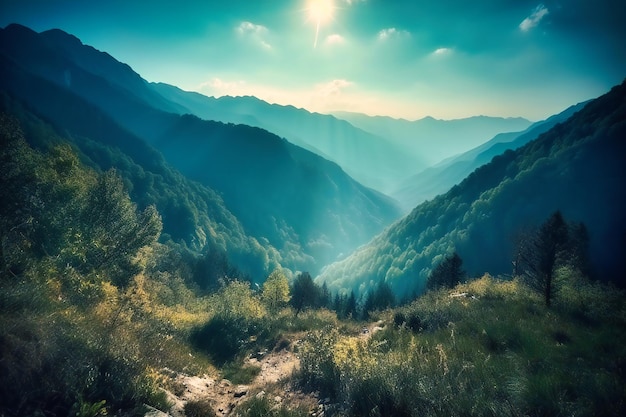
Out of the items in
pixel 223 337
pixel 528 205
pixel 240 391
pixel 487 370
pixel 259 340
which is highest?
pixel 487 370

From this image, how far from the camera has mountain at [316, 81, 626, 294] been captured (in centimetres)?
9919

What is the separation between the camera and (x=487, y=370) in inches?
250

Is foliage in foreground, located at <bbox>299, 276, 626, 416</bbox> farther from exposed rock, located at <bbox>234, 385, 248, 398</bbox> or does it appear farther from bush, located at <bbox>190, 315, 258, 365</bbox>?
bush, located at <bbox>190, 315, 258, 365</bbox>

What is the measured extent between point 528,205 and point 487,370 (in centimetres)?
13414

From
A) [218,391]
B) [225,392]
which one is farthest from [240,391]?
[218,391]

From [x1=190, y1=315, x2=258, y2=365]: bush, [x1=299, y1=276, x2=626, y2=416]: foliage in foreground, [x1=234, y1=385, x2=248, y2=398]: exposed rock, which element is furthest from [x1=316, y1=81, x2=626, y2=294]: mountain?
[x1=234, y1=385, x2=248, y2=398]: exposed rock

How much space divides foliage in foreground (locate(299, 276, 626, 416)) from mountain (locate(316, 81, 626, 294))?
94.0 m

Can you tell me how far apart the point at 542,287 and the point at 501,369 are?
12.3 metres

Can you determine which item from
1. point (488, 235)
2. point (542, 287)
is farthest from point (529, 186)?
point (542, 287)

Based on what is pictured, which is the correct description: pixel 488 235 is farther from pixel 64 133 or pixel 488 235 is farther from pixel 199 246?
pixel 64 133

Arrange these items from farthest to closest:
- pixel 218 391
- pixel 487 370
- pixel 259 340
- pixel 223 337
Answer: pixel 259 340 → pixel 223 337 → pixel 218 391 → pixel 487 370

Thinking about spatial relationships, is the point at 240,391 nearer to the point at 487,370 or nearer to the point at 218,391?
the point at 218,391

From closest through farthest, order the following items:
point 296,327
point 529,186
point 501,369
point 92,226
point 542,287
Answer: point 501,369, point 542,287, point 296,327, point 92,226, point 529,186

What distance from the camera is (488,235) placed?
121312mm
